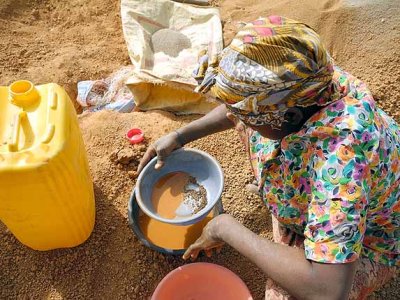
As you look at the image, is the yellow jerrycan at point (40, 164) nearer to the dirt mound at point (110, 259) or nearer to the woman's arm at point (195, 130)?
the dirt mound at point (110, 259)

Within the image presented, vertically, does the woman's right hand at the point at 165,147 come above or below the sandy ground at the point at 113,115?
above

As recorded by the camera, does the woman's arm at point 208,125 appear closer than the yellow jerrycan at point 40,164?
No

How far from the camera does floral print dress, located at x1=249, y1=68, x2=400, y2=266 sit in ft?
4.53

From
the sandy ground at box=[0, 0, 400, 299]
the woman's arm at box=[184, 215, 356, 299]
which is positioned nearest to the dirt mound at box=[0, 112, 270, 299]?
the sandy ground at box=[0, 0, 400, 299]

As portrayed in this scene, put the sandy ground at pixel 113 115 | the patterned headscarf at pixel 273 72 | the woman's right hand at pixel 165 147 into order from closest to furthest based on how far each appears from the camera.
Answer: the patterned headscarf at pixel 273 72 < the woman's right hand at pixel 165 147 < the sandy ground at pixel 113 115

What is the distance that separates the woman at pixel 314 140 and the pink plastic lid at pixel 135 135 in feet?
3.36

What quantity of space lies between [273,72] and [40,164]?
0.90m

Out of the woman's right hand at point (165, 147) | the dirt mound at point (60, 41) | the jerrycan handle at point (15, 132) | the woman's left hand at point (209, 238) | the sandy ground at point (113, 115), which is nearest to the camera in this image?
the jerrycan handle at point (15, 132)

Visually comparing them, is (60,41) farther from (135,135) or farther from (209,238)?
(209,238)

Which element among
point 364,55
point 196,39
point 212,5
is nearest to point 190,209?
point 196,39

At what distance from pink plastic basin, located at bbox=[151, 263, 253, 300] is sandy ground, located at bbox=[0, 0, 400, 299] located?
19 centimetres

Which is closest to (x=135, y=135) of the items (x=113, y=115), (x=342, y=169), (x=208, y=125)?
(x=113, y=115)

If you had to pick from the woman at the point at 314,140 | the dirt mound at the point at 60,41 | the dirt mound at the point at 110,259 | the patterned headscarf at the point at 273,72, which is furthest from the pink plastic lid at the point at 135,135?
the patterned headscarf at the point at 273,72

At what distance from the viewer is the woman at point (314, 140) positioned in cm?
137
